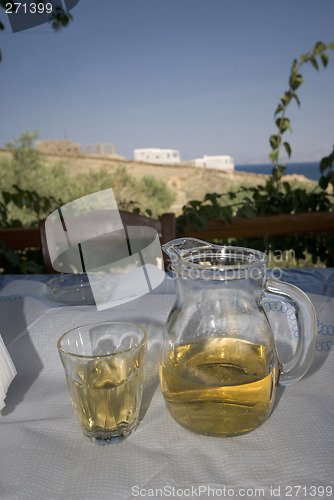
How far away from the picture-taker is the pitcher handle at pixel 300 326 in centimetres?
33

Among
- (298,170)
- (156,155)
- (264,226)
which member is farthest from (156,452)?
(156,155)

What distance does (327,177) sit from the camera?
1.93 m

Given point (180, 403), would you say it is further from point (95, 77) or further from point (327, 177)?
point (95, 77)

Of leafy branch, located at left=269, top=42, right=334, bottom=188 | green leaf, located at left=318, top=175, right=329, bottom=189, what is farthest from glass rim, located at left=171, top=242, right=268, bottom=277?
leafy branch, located at left=269, top=42, right=334, bottom=188

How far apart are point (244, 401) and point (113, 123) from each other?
666 inches

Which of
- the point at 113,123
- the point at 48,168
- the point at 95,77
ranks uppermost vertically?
the point at 95,77

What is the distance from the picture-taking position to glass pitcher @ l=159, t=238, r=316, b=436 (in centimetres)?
32

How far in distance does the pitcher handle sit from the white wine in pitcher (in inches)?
0.6

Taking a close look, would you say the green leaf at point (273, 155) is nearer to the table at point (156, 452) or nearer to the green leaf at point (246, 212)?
the green leaf at point (246, 212)

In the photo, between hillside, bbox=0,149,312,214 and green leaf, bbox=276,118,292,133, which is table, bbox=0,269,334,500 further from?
hillside, bbox=0,149,312,214

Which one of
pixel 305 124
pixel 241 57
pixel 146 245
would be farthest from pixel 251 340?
pixel 305 124

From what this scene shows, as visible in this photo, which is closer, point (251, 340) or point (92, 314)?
point (251, 340)

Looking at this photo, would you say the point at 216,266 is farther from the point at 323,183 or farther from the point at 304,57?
the point at 304,57

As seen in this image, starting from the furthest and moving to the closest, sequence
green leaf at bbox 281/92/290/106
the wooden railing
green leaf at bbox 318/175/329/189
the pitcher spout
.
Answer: green leaf at bbox 281/92/290/106 < green leaf at bbox 318/175/329/189 < the wooden railing < the pitcher spout
